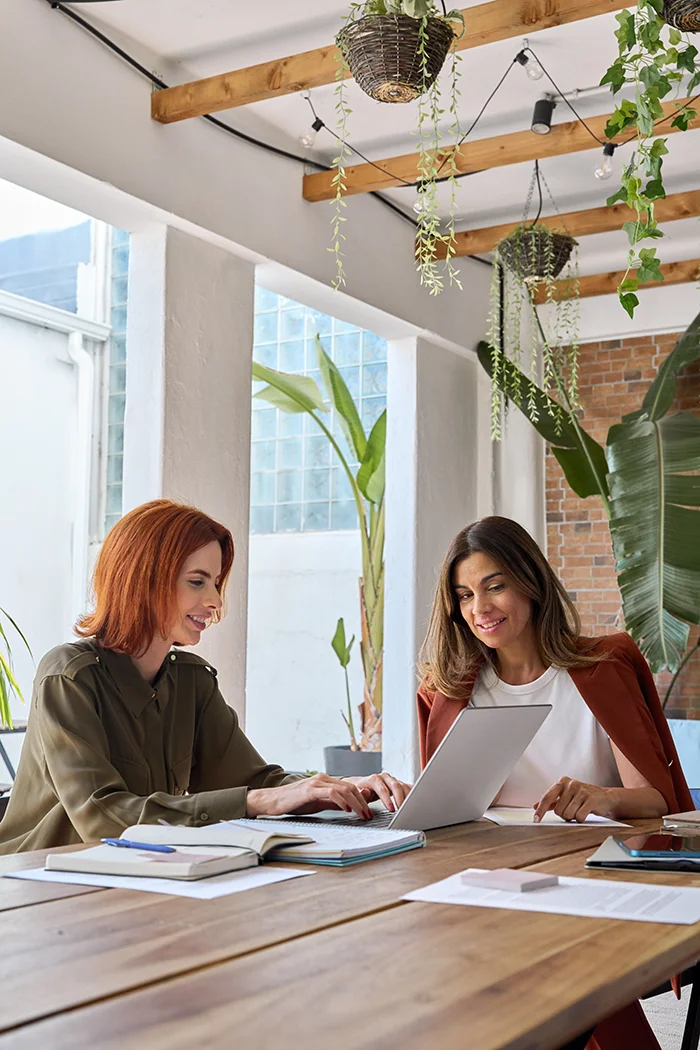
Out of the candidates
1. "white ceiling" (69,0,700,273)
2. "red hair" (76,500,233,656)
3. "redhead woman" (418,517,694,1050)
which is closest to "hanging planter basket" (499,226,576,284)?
"white ceiling" (69,0,700,273)

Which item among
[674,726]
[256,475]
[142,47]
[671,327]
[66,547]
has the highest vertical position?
[142,47]

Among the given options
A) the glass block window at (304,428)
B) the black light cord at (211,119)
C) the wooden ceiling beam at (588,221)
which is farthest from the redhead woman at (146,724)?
the glass block window at (304,428)

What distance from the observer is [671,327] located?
6.37 metres

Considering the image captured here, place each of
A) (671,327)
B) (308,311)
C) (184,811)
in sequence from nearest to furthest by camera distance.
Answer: (184,811) → (671,327) → (308,311)

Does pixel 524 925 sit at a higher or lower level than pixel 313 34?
lower

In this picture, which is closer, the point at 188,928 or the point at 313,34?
the point at 188,928

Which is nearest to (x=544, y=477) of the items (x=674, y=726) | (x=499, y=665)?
(x=674, y=726)

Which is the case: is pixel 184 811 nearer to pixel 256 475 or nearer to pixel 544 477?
pixel 544 477

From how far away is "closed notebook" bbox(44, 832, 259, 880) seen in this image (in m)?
1.59

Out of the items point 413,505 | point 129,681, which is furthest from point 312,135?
point 129,681

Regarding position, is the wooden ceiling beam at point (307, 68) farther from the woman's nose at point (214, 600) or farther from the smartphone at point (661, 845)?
the smartphone at point (661, 845)

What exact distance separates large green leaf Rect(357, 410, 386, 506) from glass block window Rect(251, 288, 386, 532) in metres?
0.96

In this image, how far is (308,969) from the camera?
1135 mm

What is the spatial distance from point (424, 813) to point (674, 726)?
12.3ft
